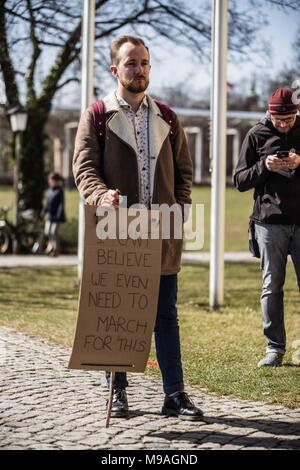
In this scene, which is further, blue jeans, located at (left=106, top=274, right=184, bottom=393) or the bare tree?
the bare tree

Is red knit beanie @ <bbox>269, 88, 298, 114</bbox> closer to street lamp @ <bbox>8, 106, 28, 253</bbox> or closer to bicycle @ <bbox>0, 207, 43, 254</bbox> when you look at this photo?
street lamp @ <bbox>8, 106, 28, 253</bbox>

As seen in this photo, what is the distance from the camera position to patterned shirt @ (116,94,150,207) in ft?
19.6

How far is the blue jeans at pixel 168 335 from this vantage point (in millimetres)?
6023

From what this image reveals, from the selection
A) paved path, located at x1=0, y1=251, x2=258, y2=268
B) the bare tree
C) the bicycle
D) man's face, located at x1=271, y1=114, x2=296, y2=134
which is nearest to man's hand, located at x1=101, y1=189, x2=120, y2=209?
man's face, located at x1=271, y1=114, x2=296, y2=134

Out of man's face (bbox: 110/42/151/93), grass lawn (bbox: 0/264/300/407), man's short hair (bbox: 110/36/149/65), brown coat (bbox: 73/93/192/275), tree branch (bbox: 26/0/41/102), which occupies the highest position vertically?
tree branch (bbox: 26/0/41/102)

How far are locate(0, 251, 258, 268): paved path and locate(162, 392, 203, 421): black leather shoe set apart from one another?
44.1 ft

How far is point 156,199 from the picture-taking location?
5957 mm

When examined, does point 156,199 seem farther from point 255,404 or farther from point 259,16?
point 259,16

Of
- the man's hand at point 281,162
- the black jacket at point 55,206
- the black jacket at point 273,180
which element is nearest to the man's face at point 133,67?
the man's hand at point 281,162

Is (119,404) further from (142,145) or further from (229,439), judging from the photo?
(142,145)

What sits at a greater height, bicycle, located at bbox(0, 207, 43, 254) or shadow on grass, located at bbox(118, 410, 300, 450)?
bicycle, located at bbox(0, 207, 43, 254)

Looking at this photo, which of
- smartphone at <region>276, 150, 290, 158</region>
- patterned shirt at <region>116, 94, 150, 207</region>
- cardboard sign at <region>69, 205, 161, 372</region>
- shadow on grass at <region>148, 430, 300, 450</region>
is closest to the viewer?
shadow on grass at <region>148, 430, 300, 450</region>

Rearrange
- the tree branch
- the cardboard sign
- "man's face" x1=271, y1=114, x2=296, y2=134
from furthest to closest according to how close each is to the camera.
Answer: the tree branch < "man's face" x1=271, y1=114, x2=296, y2=134 < the cardboard sign

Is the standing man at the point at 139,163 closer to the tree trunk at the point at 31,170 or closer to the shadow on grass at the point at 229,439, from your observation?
the shadow on grass at the point at 229,439
